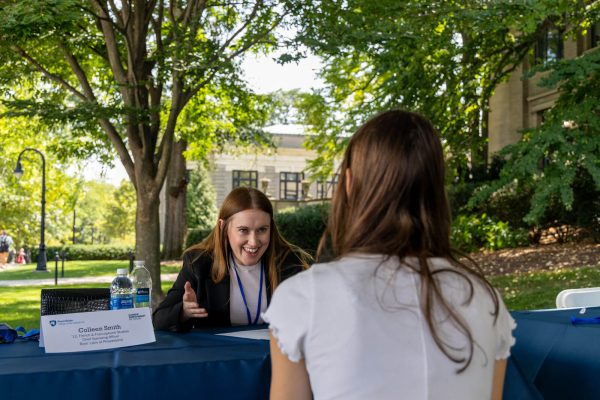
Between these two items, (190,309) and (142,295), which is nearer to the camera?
(190,309)

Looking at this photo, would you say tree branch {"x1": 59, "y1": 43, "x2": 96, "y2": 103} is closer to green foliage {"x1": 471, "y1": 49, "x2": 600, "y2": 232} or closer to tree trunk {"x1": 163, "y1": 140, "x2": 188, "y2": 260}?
green foliage {"x1": 471, "y1": 49, "x2": 600, "y2": 232}

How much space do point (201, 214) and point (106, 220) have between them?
26.9m

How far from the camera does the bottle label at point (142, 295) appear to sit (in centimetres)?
365

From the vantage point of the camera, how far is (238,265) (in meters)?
4.22

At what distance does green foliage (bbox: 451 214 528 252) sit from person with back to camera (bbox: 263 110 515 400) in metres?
16.1

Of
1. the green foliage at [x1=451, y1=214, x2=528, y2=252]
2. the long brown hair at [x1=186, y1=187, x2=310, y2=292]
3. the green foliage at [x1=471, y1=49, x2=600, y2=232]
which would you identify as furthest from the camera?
the green foliage at [x1=451, y1=214, x2=528, y2=252]

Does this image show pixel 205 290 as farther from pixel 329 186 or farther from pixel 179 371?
pixel 329 186

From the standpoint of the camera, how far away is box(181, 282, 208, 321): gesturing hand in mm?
3516

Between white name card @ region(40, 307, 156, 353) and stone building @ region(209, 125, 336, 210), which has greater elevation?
stone building @ region(209, 125, 336, 210)

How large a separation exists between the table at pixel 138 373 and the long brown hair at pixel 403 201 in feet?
3.72

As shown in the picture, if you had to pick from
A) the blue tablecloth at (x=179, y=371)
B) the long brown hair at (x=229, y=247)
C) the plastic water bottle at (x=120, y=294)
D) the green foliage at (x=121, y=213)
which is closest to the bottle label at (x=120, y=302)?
the plastic water bottle at (x=120, y=294)

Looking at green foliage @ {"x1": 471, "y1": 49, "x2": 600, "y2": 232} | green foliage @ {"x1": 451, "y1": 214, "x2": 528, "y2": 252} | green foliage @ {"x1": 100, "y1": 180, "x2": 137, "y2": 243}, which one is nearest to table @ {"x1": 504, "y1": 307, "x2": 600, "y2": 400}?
green foliage @ {"x1": 471, "y1": 49, "x2": 600, "y2": 232}

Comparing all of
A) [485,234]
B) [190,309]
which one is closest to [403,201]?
[190,309]

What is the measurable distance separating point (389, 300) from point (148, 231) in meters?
11.1
